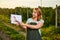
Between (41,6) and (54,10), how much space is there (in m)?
0.26

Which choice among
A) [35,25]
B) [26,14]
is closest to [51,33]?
[26,14]

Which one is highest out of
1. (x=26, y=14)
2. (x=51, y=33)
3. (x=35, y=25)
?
(x=26, y=14)

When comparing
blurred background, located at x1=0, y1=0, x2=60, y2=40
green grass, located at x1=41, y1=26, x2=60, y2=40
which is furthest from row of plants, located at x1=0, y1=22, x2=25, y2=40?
green grass, located at x1=41, y1=26, x2=60, y2=40

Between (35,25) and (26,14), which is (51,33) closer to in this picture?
(26,14)

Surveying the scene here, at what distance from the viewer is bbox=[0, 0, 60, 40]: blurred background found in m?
2.95

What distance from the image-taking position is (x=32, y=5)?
2953 millimetres

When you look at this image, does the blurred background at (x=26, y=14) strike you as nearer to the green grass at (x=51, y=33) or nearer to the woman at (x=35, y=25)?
the green grass at (x=51, y=33)

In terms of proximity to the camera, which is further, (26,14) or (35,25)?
(26,14)

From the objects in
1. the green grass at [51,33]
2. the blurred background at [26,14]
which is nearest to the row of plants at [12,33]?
the blurred background at [26,14]

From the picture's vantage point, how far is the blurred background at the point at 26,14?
9.69 ft


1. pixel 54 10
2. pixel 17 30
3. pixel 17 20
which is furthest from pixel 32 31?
pixel 54 10

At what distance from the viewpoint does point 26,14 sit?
2.94m

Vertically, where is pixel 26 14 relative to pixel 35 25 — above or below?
above

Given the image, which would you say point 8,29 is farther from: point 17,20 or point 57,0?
point 57,0
